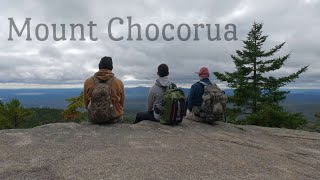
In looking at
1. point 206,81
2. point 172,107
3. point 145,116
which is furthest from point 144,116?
point 206,81

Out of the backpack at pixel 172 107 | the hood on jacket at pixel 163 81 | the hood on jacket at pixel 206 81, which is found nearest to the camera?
the backpack at pixel 172 107

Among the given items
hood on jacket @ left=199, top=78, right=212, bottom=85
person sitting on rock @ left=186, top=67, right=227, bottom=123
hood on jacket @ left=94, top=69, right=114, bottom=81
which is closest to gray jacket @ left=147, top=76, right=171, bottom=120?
person sitting on rock @ left=186, top=67, right=227, bottom=123

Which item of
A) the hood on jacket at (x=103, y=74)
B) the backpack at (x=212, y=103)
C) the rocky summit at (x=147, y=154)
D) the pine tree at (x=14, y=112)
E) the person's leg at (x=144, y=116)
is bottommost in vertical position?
the pine tree at (x=14, y=112)

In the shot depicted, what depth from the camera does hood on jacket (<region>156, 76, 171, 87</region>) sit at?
12023 millimetres

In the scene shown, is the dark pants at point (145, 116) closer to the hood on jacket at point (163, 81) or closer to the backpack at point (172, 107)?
the backpack at point (172, 107)

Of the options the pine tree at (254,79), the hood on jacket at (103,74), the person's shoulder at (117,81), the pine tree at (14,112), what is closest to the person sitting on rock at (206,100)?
the person's shoulder at (117,81)

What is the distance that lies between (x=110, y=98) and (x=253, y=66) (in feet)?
74.6

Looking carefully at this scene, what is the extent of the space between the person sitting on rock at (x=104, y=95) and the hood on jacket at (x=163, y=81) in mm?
1333

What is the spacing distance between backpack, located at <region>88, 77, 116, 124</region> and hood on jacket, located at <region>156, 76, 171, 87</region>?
6.44 ft

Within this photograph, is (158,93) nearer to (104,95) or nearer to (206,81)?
(206,81)

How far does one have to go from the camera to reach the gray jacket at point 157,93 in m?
11.9

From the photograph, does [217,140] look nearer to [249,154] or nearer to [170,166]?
[249,154]

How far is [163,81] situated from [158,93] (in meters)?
0.47

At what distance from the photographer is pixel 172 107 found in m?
11.5
